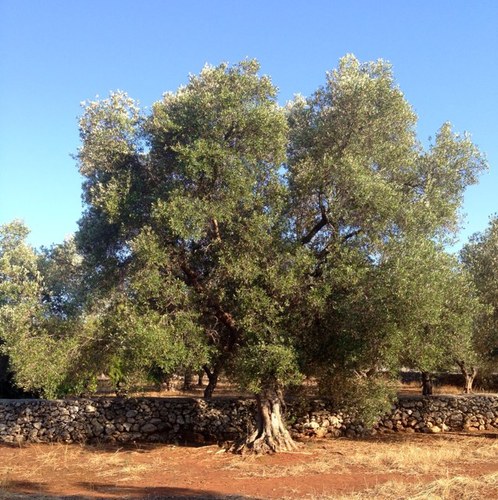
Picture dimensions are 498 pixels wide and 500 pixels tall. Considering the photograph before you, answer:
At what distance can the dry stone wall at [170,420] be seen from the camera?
19828 millimetres

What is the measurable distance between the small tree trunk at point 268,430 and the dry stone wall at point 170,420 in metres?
2.99

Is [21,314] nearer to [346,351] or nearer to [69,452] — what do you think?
[69,452]

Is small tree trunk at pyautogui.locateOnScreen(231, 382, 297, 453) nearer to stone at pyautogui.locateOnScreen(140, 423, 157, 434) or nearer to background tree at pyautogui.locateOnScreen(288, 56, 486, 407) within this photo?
background tree at pyautogui.locateOnScreen(288, 56, 486, 407)

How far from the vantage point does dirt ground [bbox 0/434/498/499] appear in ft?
37.1

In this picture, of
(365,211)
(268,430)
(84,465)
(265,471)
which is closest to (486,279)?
(365,211)

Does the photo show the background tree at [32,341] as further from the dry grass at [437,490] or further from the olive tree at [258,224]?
the dry grass at [437,490]

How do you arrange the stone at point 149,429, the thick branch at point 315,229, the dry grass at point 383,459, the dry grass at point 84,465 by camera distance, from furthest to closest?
the stone at point 149,429 < the thick branch at point 315,229 < the dry grass at point 84,465 < the dry grass at point 383,459

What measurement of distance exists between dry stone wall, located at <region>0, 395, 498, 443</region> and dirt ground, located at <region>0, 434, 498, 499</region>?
1.18 m

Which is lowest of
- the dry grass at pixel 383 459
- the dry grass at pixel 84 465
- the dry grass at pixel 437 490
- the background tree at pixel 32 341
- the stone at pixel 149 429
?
the dry grass at pixel 84 465

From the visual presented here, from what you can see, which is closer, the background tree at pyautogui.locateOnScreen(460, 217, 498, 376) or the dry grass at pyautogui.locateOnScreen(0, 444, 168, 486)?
the dry grass at pyautogui.locateOnScreen(0, 444, 168, 486)

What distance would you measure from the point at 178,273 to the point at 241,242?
2103 millimetres

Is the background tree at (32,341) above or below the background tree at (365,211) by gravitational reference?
below

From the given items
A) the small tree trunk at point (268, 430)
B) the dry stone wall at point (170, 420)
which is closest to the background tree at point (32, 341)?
the dry stone wall at point (170, 420)

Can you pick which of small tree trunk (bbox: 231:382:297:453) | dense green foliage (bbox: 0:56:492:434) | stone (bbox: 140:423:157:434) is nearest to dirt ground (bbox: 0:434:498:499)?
small tree trunk (bbox: 231:382:297:453)
